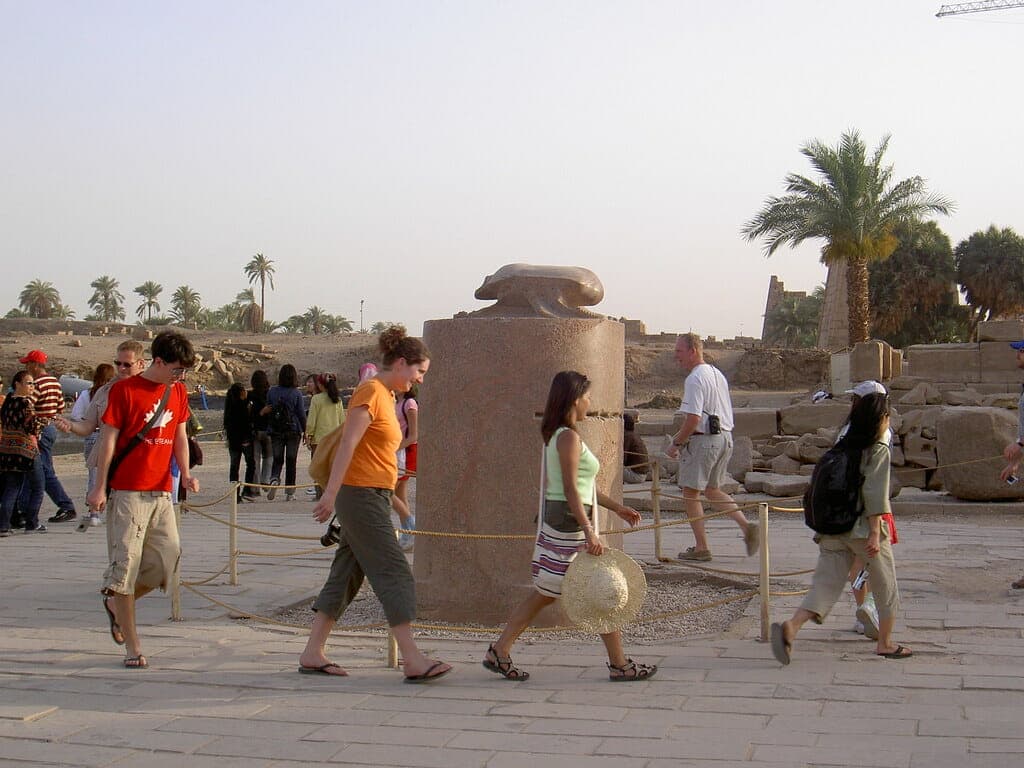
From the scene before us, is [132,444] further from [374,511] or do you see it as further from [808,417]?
[808,417]

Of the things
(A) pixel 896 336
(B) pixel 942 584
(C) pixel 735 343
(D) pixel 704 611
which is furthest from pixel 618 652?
(C) pixel 735 343

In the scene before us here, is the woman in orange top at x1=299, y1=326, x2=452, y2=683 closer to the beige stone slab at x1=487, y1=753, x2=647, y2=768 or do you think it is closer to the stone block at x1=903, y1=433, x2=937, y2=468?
the beige stone slab at x1=487, y1=753, x2=647, y2=768

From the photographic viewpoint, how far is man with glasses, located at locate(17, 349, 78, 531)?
9797 millimetres

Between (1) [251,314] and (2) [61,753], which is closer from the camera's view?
(2) [61,753]

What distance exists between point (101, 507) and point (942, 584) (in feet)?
16.0

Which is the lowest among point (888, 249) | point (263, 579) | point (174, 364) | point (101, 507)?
point (263, 579)

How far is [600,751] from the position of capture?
4023 millimetres

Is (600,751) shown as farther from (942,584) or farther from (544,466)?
(942,584)

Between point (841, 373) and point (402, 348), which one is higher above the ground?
point (402, 348)

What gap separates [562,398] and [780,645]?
1.44 m

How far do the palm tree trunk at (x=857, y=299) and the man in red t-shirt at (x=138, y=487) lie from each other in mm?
26344

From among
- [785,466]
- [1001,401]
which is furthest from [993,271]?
[785,466]

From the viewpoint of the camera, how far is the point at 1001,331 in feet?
69.9

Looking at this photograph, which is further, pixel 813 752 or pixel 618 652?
pixel 618 652
